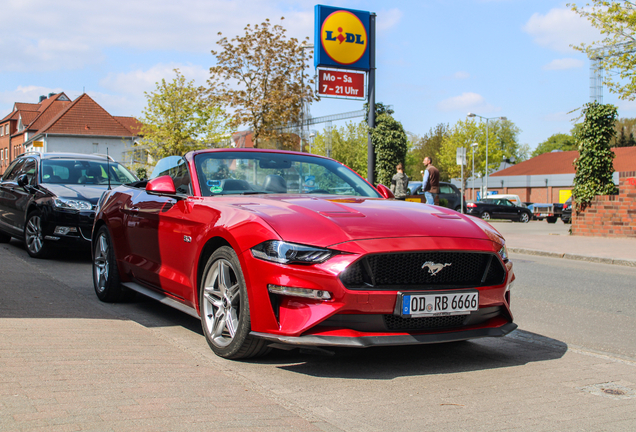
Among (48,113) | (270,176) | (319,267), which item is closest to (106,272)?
(270,176)

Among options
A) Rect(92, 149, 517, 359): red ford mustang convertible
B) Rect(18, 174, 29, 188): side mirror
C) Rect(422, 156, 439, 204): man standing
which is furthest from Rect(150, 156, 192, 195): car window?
Rect(422, 156, 439, 204): man standing

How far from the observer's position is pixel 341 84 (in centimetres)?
2170

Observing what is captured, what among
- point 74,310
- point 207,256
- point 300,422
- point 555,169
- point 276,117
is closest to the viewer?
point 300,422

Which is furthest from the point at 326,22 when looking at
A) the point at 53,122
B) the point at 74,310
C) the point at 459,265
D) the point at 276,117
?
the point at 53,122

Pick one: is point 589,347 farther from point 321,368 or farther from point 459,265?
point 321,368

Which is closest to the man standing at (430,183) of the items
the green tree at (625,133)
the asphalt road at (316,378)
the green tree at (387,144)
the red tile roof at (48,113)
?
the green tree at (387,144)

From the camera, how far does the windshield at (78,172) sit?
10.7 meters

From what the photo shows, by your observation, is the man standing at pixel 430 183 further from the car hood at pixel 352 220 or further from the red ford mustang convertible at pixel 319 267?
the car hood at pixel 352 220

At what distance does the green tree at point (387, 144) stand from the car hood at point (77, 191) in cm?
1390

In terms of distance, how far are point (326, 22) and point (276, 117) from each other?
10417 millimetres

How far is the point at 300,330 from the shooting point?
3662 millimetres

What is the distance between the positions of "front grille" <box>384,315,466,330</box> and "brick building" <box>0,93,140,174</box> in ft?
213

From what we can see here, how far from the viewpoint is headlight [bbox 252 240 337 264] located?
12.2 ft

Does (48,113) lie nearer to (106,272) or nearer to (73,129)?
(73,129)
